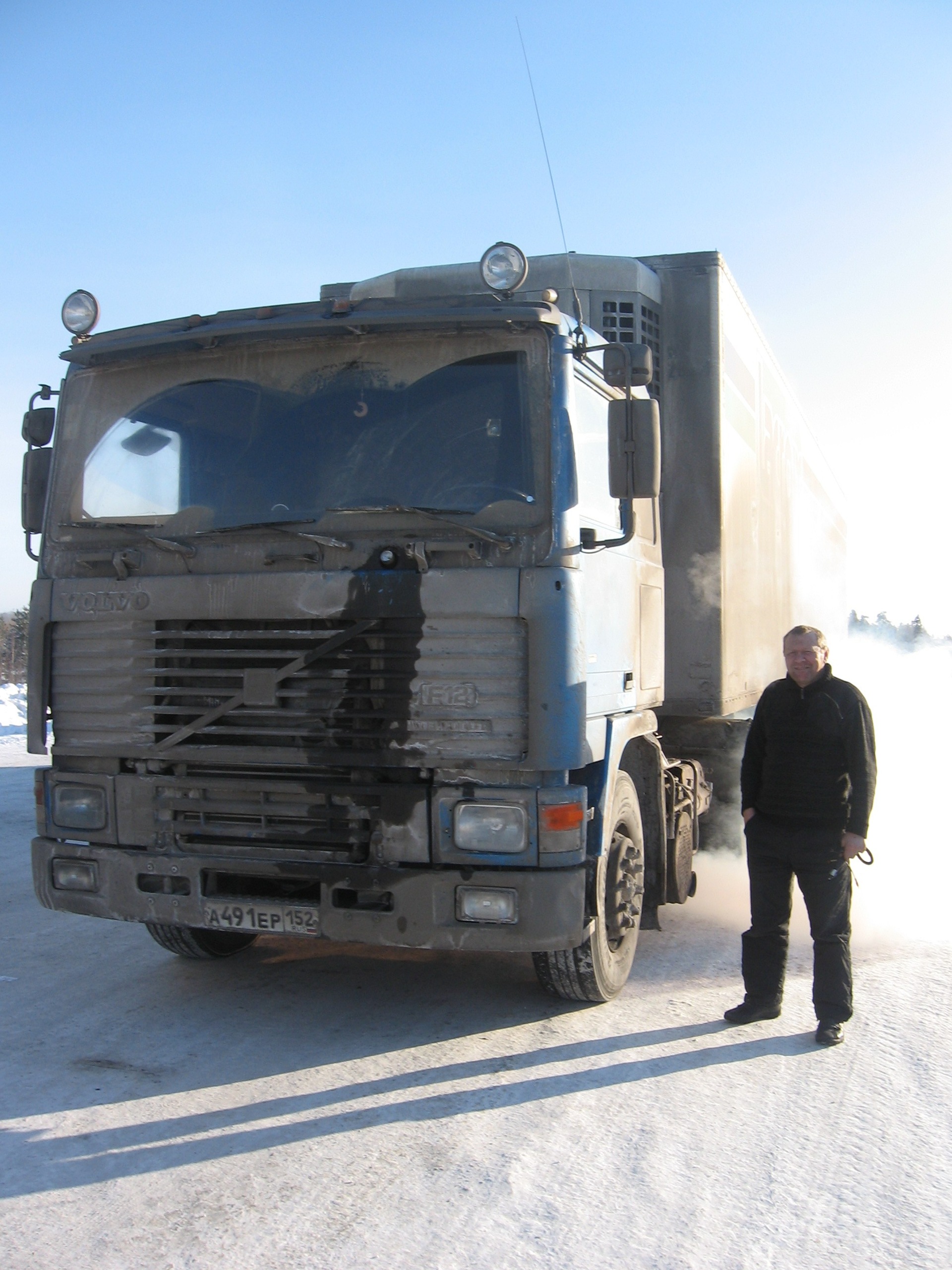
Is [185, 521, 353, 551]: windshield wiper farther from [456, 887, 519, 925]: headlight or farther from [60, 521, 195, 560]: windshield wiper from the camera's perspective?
[456, 887, 519, 925]: headlight

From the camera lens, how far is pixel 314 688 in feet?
13.7

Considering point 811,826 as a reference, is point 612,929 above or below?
below

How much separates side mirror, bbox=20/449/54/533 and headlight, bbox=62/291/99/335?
1.98 feet

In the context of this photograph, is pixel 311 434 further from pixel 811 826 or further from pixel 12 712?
pixel 12 712

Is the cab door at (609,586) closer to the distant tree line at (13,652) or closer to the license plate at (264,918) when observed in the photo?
the license plate at (264,918)

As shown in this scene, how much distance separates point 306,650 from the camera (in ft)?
13.7

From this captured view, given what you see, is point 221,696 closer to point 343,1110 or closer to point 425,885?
point 425,885

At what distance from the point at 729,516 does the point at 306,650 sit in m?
2.98

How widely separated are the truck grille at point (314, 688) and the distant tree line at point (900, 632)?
32.4 meters

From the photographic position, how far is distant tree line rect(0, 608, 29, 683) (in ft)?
103

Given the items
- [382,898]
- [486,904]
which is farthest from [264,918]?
[486,904]

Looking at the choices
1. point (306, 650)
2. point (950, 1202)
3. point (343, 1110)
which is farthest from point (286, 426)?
point (950, 1202)

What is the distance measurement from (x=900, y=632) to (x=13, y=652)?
45.8 m

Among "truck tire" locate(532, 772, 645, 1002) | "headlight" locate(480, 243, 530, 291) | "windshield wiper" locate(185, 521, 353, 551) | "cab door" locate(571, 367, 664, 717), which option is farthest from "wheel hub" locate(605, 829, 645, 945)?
"headlight" locate(480, 243, 530, 291)
